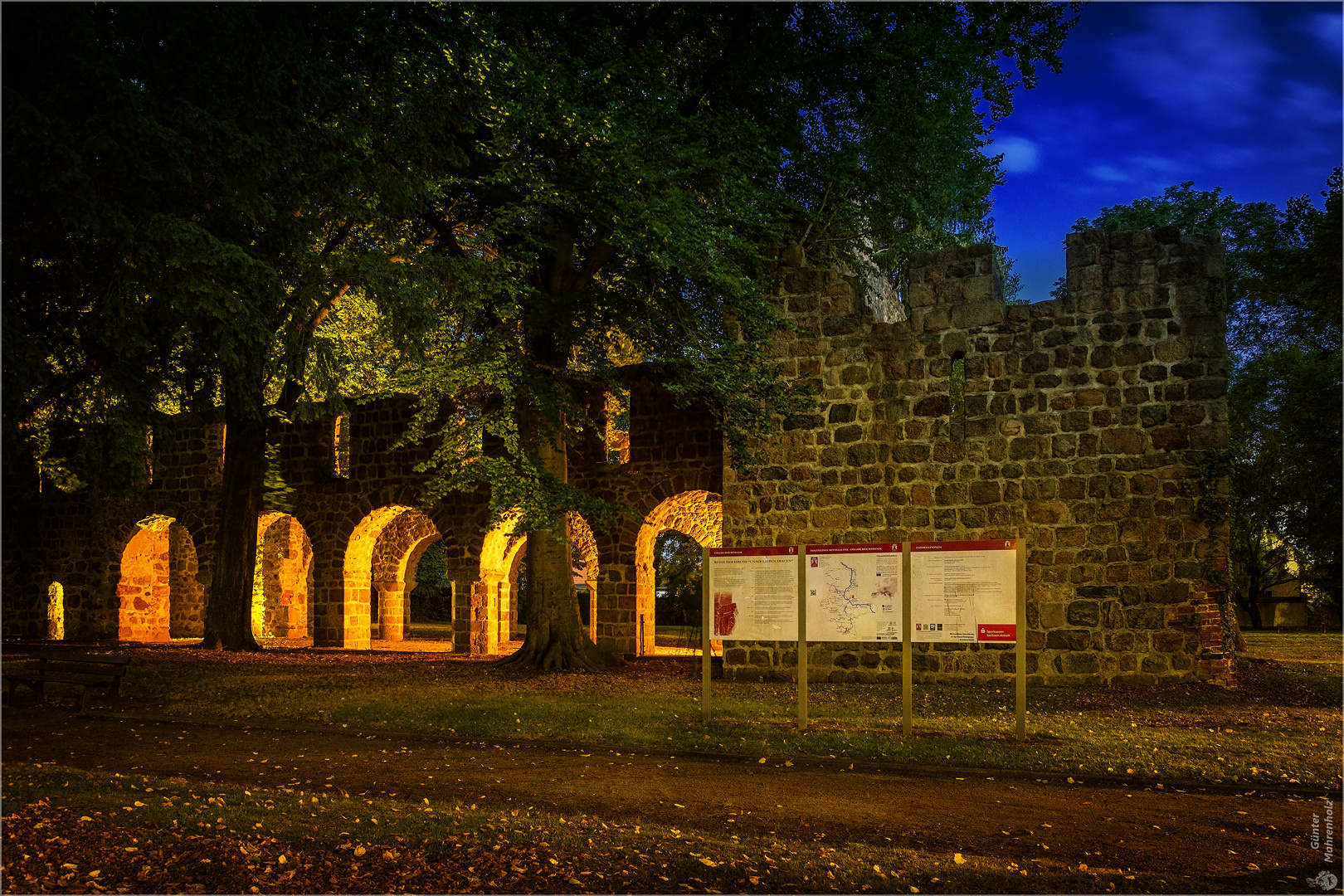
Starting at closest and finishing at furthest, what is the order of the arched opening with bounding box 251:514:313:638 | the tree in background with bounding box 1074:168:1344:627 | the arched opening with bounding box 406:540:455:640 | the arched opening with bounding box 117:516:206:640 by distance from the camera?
the tree in background with bounding box 1074:168:1344:627
the arched opening with bounding box 117:516:206:640
the arched opening with bounding box 251:514:313:638
the arched opening with bounding box 406:540:455:640

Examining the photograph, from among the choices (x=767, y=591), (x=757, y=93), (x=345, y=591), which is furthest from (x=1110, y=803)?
(x=345, y=591)

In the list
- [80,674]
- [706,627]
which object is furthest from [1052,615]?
[80,674]

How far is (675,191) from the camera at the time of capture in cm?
1125

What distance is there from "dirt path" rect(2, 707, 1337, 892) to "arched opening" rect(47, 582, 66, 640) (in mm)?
17268

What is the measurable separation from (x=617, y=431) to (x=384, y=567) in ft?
25.5

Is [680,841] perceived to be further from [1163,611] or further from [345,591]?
[345,591]

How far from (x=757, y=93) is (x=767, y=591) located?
748 centimetres

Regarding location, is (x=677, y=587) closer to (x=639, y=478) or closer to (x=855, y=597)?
(x=639, y=478)

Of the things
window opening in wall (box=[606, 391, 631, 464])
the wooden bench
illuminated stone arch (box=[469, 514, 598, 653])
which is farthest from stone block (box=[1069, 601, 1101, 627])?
the wooden bench

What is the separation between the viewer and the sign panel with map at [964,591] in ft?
27.1

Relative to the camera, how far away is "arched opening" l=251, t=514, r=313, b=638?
26.5m

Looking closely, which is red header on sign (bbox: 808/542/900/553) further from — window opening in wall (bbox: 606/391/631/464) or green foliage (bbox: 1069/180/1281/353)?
green foliage (bbox: 1069/180/1281/353)

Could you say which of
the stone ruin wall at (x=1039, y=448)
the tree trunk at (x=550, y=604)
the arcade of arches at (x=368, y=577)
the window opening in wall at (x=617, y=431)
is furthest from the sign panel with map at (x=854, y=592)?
the window opening in wall at (x=617, y=431)

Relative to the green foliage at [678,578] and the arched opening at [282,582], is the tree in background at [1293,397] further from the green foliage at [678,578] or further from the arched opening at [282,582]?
the arched opening at [282,582]
